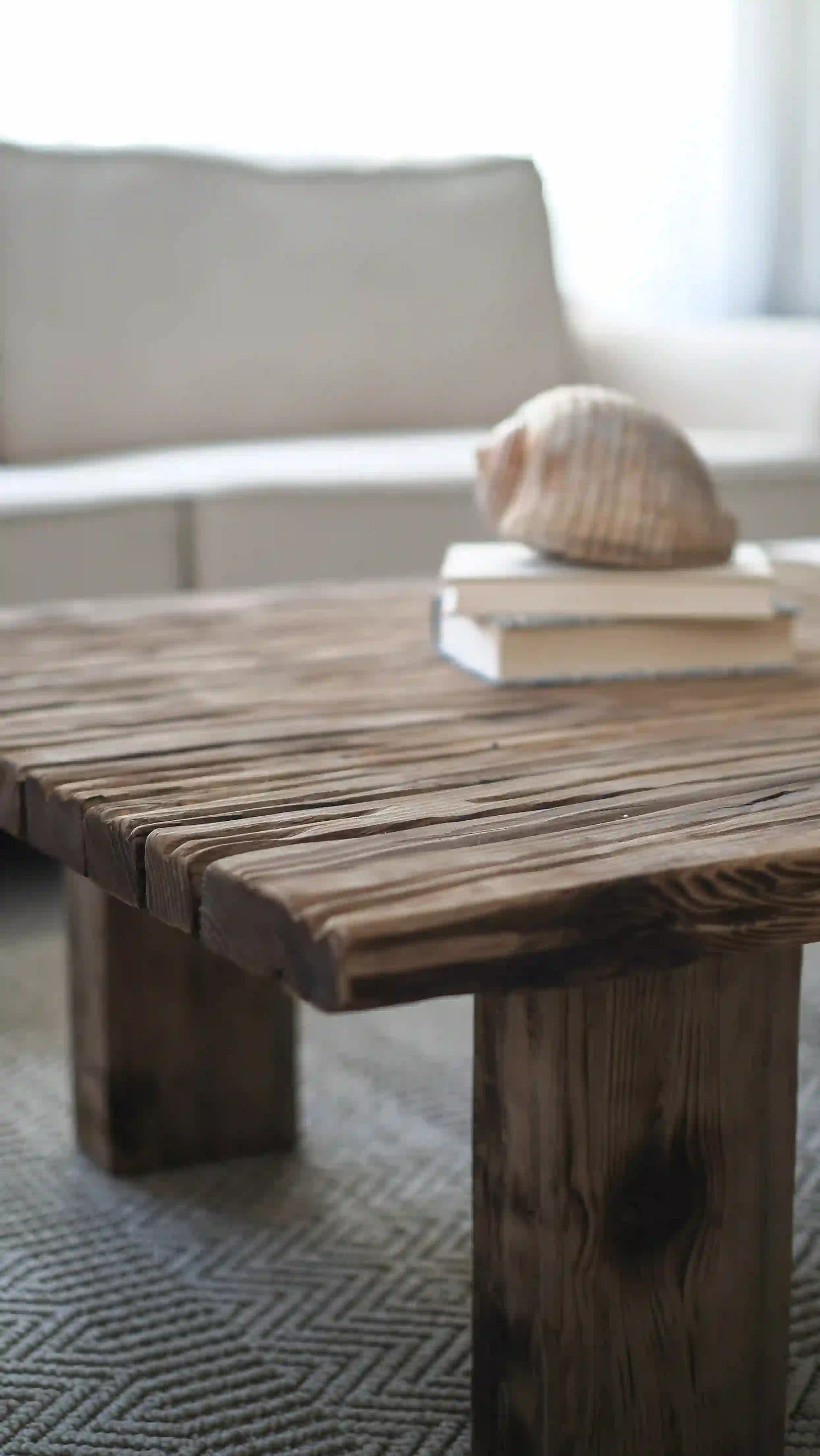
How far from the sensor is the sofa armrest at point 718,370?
2.56 m

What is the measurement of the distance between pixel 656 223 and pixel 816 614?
2.54 metres

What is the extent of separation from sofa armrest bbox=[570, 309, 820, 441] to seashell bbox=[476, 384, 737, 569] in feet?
4.77

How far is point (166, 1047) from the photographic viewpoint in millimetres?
1231

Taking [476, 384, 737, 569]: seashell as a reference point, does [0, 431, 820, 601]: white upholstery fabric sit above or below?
below

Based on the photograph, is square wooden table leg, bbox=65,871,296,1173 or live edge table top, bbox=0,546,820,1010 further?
square wooden table leg, bbox=65,871,296,1173

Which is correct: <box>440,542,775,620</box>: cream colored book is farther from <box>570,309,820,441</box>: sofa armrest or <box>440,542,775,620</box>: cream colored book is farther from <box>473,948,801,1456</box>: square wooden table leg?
<box>570,309,820,441</box>: sofa armrest

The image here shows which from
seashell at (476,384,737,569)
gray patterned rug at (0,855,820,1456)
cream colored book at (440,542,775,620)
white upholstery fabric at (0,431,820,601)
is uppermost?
seashell at (476,384,737,569)

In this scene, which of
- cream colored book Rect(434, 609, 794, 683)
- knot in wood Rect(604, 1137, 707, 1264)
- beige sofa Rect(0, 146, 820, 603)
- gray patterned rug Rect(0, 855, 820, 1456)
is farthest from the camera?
beige sofa Rect(0, 146, 820, 603)

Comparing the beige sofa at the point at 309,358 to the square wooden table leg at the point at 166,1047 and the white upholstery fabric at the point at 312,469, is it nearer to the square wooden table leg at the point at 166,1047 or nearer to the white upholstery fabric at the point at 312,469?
the white upholstery fabric at the point at 312,469

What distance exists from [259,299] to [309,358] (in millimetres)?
118

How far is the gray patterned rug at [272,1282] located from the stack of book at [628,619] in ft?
1.26


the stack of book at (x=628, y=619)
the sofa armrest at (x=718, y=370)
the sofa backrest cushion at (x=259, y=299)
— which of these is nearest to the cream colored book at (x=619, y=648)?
the stack of book at (x=628, y=619)

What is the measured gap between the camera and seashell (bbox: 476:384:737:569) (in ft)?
3.59

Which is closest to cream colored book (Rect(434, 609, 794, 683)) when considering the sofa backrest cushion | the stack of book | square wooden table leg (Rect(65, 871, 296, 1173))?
the stack of book
